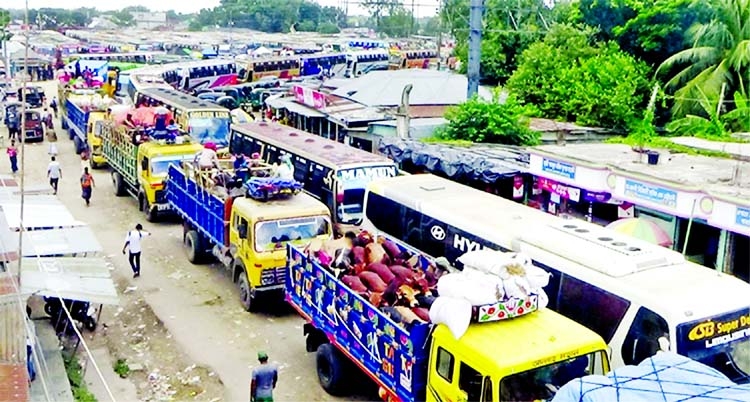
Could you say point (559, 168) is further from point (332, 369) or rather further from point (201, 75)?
point (201, 75)

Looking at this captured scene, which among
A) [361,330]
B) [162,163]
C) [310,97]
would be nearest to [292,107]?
[310,97]

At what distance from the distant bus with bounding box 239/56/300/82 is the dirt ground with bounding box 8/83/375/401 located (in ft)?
102

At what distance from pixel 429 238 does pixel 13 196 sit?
8708 mm

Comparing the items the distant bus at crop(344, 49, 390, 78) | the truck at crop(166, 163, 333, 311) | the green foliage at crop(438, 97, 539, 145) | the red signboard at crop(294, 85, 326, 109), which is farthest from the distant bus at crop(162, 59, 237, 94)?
the truck at crop(166, 163, 333, 311)

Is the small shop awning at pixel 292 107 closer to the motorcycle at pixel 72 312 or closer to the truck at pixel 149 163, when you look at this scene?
the truck at pixel 149 163

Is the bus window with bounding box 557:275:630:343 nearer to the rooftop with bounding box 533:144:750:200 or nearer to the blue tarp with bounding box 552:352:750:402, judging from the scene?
the blue tarp with bounding box 552:352:750:402

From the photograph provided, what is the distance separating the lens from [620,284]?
28.7ft

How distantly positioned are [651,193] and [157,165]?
37.2ft

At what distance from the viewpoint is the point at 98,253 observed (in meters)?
12.5

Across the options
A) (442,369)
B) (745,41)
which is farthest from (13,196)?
(745,41)

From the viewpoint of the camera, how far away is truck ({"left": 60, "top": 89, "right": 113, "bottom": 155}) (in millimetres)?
26783

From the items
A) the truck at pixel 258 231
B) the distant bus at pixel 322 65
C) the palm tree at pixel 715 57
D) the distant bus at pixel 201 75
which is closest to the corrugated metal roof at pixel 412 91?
the palm tree at pixel 715 57

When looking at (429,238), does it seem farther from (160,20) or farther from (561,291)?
(160,20)

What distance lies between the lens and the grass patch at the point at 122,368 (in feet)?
36.0
